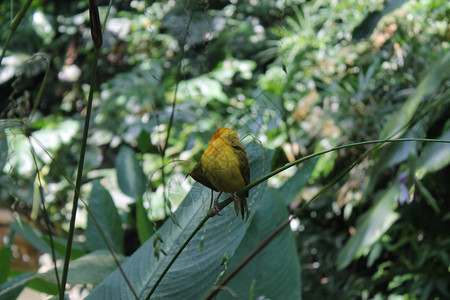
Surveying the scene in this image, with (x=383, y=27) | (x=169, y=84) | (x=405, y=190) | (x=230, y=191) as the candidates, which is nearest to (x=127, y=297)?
(x=230, y=191)

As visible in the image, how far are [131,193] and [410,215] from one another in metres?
1.03

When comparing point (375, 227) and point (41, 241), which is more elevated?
point (41, 241)

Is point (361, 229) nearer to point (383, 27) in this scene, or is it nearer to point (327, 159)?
point (327, 159)

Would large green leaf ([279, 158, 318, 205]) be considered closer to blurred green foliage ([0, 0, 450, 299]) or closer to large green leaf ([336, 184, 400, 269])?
blurred green foliage ([0, 0, 450, 299])

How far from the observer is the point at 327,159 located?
2004 millimetres

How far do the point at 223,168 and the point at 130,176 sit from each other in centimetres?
90

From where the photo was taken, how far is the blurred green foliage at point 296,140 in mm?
966

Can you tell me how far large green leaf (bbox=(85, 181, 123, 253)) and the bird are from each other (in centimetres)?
67

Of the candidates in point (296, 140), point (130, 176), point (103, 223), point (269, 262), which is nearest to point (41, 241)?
point (103, 223)

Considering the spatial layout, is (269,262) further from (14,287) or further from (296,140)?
(296,140)

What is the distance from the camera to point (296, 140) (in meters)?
2.20

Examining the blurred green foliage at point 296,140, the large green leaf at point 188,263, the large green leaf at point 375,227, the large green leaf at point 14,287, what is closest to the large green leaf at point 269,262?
the blurred green foliage at point 296,140

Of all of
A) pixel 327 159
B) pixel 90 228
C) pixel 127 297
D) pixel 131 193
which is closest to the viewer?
pixel 127 297

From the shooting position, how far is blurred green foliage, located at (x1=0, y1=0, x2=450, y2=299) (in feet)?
3.17
